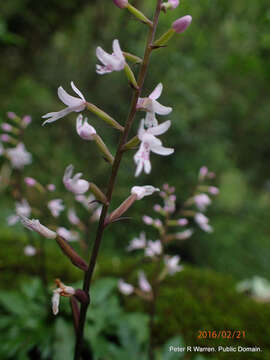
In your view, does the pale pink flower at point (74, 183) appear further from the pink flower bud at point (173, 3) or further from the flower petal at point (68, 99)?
the pink flower bud at point (173, 3)

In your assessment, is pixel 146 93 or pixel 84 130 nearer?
pixel 84 130

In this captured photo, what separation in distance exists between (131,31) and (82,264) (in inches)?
215

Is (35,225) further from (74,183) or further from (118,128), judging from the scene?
(118,128)

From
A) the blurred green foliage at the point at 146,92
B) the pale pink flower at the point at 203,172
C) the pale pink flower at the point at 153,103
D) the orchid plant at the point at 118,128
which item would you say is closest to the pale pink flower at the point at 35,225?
the orchid plant at the point at 118,128

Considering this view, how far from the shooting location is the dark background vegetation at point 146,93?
5.22 metres

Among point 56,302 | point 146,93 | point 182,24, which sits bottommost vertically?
point 56,302

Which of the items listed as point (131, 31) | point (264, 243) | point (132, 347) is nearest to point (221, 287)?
point (132, 347)

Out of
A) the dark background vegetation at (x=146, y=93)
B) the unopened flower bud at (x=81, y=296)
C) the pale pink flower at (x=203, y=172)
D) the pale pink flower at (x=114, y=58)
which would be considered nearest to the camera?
the pale pink flower at (x=114, y=58)

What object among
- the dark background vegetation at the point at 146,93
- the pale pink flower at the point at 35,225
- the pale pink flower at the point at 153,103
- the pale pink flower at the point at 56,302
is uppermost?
the dark background vegetation at the point at 146,93

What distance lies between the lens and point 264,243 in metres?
6.58
